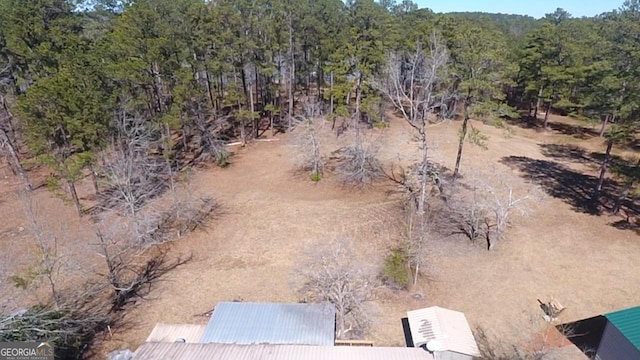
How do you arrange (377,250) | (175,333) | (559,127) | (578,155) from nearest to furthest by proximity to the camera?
1. (175,333)
2. (377,250)
3. (578,155)
4. (559,127)

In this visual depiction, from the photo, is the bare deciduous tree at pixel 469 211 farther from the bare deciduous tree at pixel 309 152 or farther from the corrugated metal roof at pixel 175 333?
the corrugated metal roof at pixel 175 333

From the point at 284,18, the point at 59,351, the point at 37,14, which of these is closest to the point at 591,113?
the point at 284,18

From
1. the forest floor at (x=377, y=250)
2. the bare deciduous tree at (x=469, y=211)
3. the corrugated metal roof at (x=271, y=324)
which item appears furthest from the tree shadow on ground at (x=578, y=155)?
the corrugated metal roof at (x=271, y=324)

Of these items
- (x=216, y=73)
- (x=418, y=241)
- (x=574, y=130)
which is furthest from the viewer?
(x=574, y=130)

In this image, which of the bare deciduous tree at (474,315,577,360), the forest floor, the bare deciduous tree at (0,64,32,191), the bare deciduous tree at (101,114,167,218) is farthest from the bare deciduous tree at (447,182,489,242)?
the bare deciduous tree at (0,64,32,191)

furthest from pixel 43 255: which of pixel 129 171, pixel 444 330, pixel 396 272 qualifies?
pixel 444 330

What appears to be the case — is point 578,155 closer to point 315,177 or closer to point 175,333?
point 315,177
